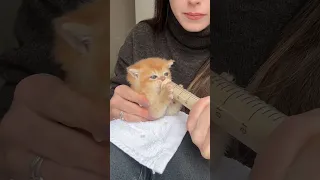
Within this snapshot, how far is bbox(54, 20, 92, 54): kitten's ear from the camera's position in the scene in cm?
40

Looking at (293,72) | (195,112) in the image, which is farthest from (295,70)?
(195,112)

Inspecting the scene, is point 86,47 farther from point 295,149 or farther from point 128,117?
point 295,149

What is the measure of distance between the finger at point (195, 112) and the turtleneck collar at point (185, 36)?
0.06 m

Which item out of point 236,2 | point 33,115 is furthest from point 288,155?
point 33,115

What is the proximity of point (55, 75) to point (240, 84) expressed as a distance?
18 centimetres

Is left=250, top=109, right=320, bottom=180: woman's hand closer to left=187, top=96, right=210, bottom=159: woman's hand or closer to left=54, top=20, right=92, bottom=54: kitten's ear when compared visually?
left=187, top=96, right=210, bottom=159: woman's hand

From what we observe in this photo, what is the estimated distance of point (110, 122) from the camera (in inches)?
17.2

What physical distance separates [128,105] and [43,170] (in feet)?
0.36

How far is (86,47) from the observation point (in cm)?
41

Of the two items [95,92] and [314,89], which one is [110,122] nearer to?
[95,92]

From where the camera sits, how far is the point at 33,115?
0.42m

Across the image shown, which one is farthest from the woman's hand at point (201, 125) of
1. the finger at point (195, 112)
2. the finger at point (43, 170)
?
the finger at point (43, 170)

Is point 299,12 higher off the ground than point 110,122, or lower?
higher

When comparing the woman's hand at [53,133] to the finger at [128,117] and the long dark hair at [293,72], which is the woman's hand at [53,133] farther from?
the long dark hair at [293,72]
